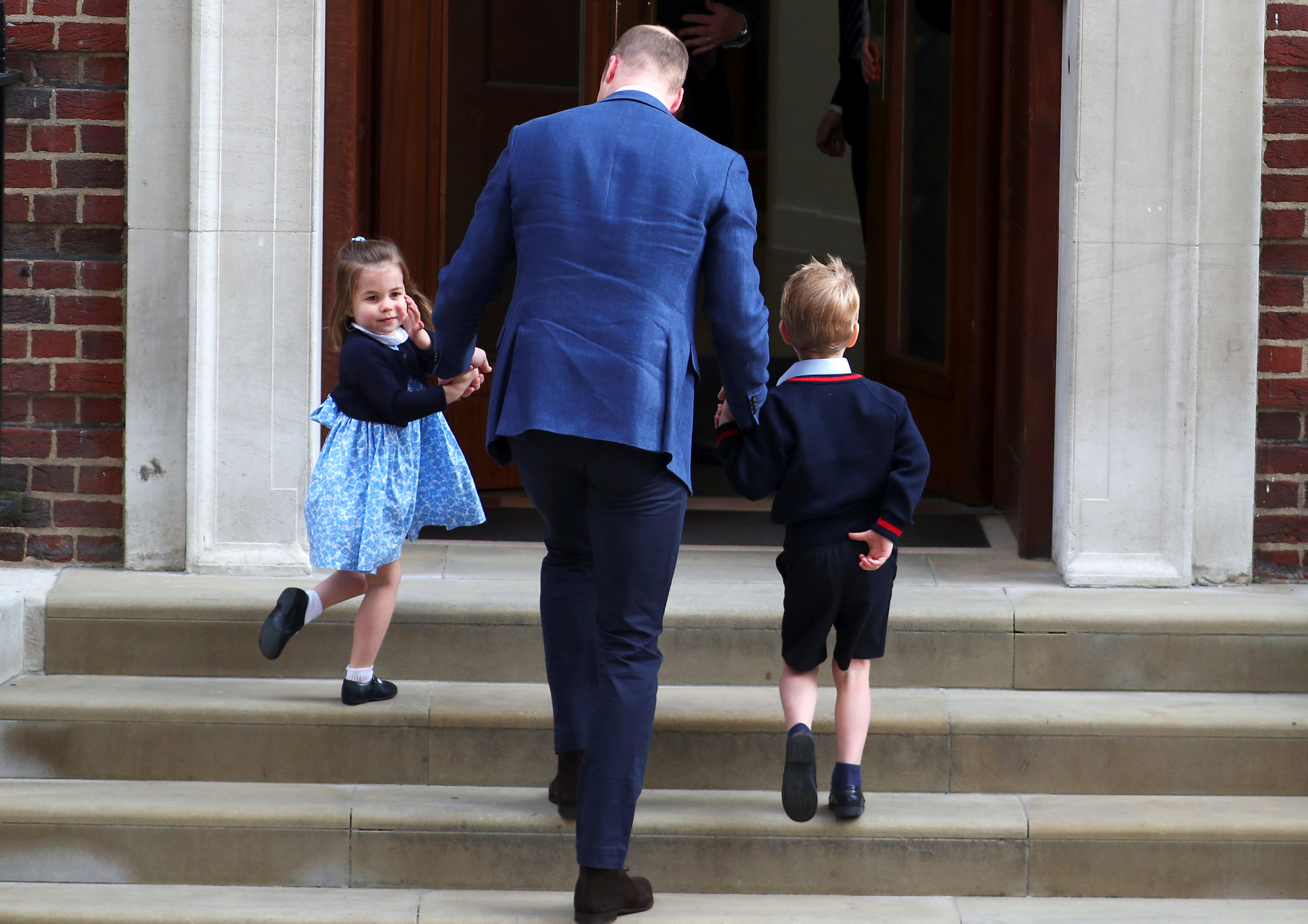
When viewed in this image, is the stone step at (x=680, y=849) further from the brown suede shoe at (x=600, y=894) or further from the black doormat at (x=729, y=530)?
the black doormat at (x=729, y=530)

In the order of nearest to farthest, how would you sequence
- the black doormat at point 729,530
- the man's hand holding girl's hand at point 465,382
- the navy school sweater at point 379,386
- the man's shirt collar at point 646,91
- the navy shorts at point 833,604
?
the man's shirt collar at point 646,91, the navy shorts at point 833,604, the man's hand holding girl's hand at point 465,382, the navy school sweater at point 379,386, the black doormat at point 729,530

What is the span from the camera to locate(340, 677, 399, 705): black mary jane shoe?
368 cm

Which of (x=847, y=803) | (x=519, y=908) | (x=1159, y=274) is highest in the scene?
(x=1159, y=274)

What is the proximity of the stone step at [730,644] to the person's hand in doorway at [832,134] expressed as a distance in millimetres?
2892

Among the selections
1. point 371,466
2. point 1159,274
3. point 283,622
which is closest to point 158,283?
point 371,466

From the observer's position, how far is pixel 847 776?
3377 millimetres

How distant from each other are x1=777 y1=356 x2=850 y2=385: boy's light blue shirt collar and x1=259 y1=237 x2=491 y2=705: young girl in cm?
74

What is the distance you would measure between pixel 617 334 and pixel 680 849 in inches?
46.8

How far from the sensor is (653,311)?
2.97m

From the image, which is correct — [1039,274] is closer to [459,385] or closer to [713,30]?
[459,385]

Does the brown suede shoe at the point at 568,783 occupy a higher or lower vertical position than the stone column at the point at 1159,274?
lower

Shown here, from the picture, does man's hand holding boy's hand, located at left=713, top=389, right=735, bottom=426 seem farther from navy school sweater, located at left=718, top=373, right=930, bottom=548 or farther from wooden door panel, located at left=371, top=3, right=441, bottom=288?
wooden door panel, located at left=371, top=3, right=441, bottom=288

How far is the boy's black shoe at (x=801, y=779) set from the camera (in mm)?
3219

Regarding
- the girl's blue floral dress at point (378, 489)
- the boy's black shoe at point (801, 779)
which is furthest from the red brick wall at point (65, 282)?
the boy's black shoe at point (801, 779)
